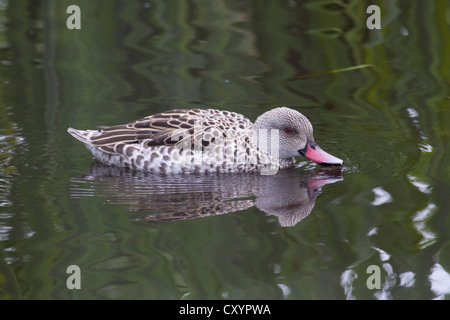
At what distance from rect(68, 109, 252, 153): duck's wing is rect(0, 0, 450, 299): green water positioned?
33 centimetres

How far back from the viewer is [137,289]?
5.72 metres

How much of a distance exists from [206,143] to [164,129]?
54cm

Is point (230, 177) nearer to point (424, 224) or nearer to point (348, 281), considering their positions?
point (424, 224)

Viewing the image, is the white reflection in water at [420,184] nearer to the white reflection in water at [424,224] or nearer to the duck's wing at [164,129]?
the white reflection in water at [424,224]

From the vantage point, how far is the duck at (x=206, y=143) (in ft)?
27.7

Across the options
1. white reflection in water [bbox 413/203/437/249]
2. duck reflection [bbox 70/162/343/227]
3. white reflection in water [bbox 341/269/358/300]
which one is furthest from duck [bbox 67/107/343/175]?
white reflection in water [bbox 341/269/358/300]

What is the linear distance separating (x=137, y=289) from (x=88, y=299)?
Result: 37 cm

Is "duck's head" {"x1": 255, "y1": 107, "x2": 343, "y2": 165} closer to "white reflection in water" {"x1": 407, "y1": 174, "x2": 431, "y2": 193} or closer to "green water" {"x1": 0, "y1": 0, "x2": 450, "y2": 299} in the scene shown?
"green water" {"x1": 0, "y1": 0, "x2": 450, "y2": 299}

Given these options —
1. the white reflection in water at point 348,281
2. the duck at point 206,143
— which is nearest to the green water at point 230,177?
the white reflection in water at point 348,281

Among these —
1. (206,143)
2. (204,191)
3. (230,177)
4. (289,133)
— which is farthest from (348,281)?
(289,133)

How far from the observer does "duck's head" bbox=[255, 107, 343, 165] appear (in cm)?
870

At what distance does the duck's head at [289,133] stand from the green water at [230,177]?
0.25 m

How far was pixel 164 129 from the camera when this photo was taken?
8.64 m

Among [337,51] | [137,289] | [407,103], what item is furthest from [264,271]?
[337,51]
